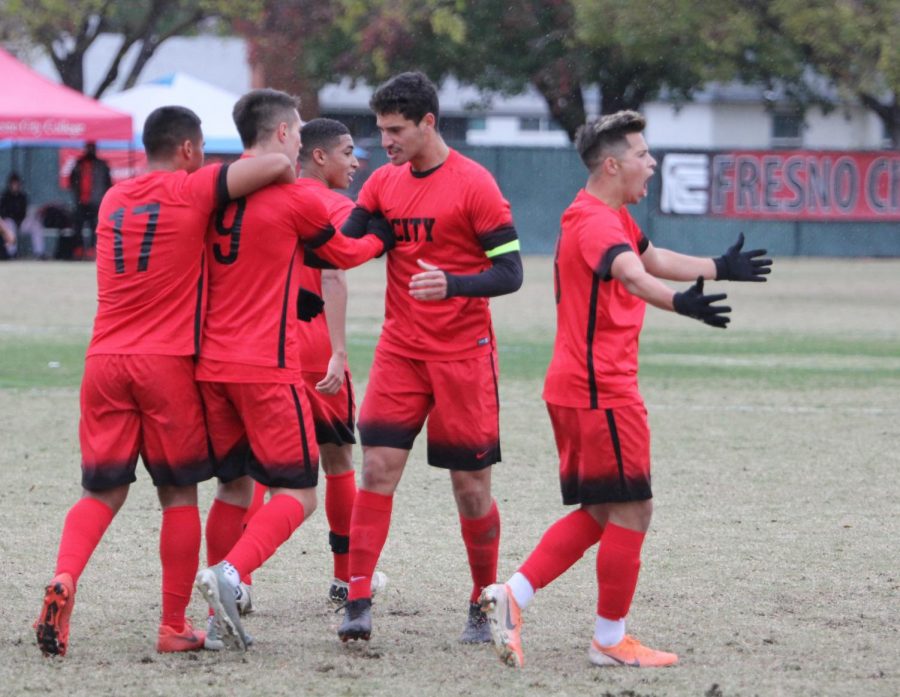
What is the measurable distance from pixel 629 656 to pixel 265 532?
1333 mm

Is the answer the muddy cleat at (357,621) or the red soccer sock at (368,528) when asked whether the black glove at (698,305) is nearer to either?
the red soccer sock at (368,528)

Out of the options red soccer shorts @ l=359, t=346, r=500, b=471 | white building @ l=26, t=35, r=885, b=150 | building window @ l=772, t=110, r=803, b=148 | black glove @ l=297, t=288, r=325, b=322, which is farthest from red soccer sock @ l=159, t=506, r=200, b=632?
building window @ l=772, t=110, r=803, b=148

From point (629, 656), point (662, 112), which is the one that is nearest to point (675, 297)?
point (629, 656)

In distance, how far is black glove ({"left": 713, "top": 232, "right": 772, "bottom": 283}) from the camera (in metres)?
5.44

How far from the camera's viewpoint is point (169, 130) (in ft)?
18.8

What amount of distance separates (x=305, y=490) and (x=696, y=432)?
19.5ft

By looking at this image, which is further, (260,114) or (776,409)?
(776,409)

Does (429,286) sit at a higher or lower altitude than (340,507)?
higher

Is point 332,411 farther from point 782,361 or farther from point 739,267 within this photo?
point 782,361

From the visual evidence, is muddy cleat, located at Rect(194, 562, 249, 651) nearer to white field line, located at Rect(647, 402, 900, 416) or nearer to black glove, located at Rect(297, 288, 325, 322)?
black glove, located at Rect(297, 288, 325, 322)

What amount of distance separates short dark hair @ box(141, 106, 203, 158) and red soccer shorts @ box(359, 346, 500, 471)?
108cm

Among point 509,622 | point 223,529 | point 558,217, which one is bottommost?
point 509,622

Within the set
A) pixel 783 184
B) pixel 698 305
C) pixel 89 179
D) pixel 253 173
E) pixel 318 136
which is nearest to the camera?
pixel 698 305

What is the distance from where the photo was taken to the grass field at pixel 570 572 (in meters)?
5.31
